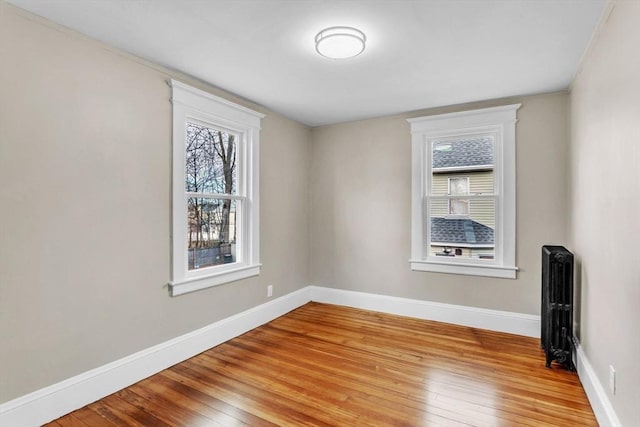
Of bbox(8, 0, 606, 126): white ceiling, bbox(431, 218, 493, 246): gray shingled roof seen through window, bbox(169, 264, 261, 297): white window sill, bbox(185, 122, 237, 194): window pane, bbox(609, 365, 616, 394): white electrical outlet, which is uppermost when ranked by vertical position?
bbox(8, 0, 606, 126): white ceiling

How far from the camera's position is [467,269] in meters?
3.60

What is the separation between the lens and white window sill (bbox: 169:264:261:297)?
2.78m

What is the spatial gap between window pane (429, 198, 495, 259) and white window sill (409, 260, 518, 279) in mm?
140

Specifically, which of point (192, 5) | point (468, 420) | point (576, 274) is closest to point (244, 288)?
point (468, 420)

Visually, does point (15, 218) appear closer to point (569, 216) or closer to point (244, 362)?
point (244, 362)

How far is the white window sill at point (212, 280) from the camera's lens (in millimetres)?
2775

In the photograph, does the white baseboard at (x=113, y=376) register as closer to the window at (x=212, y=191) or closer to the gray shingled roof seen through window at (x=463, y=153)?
the window at (x=212, y=191)

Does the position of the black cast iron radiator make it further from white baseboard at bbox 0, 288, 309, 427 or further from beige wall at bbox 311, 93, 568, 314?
white baseboard at bbox 0, 288, 309, 427

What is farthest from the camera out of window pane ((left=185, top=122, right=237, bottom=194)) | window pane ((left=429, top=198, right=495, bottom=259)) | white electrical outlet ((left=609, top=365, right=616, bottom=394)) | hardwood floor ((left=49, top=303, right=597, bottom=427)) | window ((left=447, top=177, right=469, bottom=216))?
window ((left=447, top=177, right=469, bottom=216))

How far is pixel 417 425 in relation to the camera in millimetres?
1947

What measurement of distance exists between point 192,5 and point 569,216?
3557 mm

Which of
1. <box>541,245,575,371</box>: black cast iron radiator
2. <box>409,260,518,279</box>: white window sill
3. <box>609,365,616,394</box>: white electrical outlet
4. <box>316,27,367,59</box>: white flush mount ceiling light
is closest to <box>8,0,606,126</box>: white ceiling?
<box>316,27,367,59</box>: white flush mount ceiling light

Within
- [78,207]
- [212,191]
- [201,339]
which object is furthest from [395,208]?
[78,207]

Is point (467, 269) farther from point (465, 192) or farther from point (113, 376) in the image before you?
point (113, 376)
